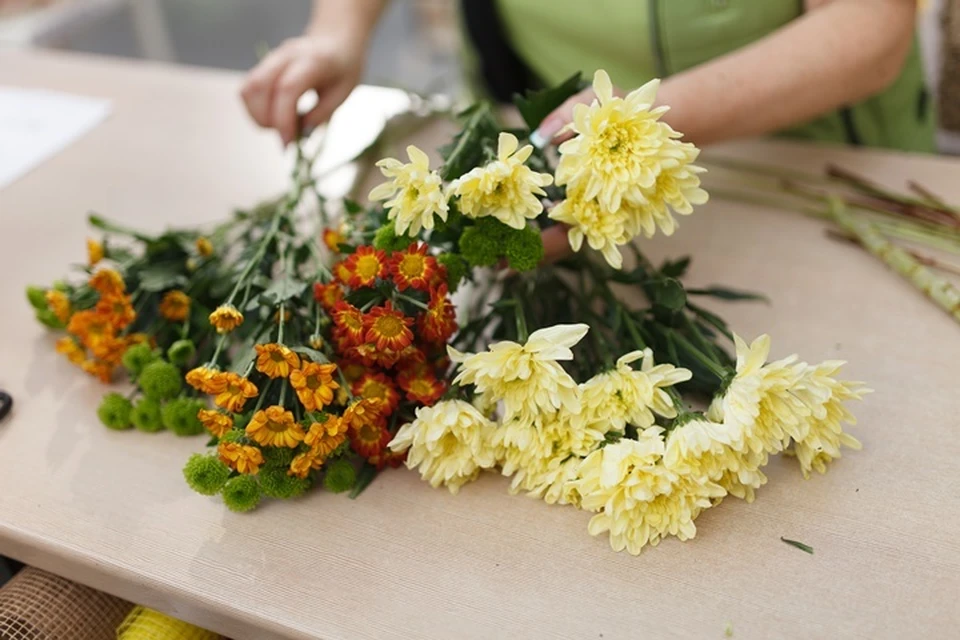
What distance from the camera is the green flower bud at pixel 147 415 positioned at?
0.74 meters

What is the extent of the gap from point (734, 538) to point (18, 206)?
0.93 meters

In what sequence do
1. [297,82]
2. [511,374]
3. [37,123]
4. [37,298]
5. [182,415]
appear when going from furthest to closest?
[37,123] → [297,82] → [37,298] → [182,415] → [511,374]

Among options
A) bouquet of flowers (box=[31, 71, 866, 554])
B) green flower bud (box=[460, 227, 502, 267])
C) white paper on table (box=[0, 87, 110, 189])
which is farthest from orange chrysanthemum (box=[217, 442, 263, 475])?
white paper on table (box=[0, 87, 110, 189])

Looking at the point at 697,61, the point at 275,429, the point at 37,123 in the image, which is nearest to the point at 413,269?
the point at 275,429

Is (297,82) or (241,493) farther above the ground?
(297,82)

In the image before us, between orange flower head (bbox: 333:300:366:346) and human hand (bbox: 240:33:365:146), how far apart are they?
0.43 metres

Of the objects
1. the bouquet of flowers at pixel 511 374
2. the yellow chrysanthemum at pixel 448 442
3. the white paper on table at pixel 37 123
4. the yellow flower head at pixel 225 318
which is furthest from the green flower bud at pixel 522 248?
the white paper on table at pixel 37 123

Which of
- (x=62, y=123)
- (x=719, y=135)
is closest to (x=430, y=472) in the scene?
(x=719, y=135)

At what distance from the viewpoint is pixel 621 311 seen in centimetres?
71

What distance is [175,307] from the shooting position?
2.61ft

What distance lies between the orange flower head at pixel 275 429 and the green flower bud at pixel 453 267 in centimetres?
15

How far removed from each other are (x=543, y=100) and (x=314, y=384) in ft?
1.04

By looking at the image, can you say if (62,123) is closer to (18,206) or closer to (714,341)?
(18,206)

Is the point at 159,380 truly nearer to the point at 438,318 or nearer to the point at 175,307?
the point at 175,307
